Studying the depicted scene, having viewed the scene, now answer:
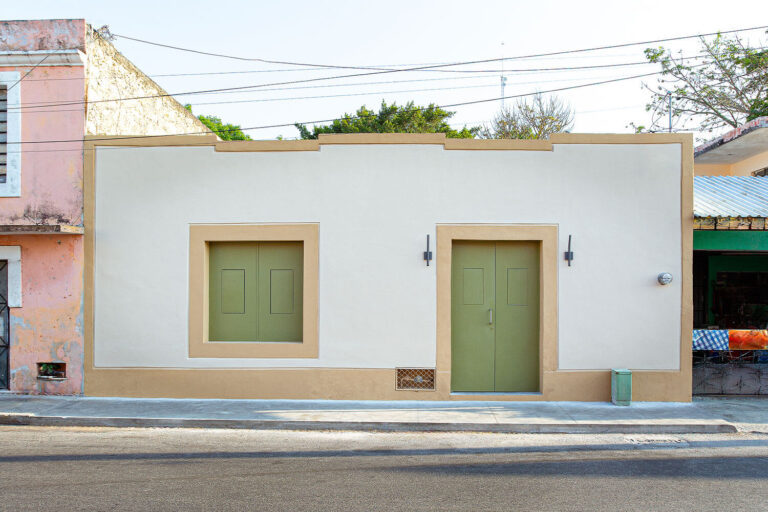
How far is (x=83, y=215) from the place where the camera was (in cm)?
1006

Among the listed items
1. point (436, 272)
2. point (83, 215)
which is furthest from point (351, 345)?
point (83, 215)

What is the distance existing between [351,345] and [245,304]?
79.4 inches

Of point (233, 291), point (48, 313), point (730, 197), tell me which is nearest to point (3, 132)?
point (48, 313)

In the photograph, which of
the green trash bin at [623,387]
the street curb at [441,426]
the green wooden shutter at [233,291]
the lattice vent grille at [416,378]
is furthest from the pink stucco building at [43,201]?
the green trash bin at [623,387]

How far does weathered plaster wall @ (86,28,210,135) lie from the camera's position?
1048 centimetres

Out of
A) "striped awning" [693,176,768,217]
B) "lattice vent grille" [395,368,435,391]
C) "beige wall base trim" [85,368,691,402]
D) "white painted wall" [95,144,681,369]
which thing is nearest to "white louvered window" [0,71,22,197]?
"white painted wall" [95,144,681,369]

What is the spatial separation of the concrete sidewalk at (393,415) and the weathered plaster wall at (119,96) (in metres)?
4.76

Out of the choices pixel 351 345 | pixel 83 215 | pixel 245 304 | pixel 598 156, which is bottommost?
pixel 351 345

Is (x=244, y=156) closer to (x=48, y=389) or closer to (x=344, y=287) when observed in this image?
(x=344, y=287)

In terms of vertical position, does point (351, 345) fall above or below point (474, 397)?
above

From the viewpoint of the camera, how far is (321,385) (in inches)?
384

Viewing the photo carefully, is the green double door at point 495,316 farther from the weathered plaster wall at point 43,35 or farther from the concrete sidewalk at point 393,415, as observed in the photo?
the weathered plaster wall at point 43,35

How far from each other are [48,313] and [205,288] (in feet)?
8.95

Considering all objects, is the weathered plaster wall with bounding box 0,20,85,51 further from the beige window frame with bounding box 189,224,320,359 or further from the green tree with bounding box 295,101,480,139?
the green tree with bounding box 295,101,480,139
